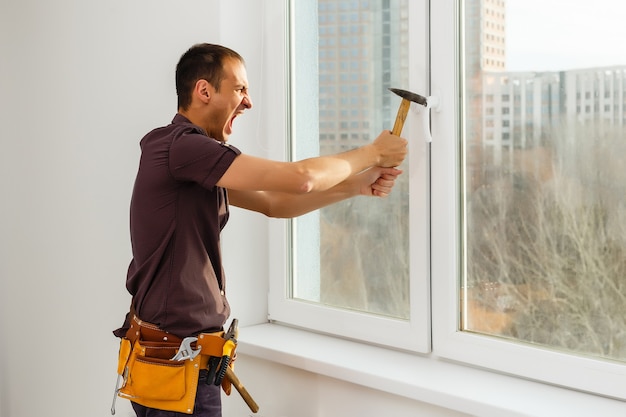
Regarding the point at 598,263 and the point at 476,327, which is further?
the point at 476,327

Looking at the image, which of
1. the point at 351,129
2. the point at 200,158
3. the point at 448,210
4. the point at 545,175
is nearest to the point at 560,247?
the point at 545,175

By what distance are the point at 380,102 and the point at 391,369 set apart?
0.70m

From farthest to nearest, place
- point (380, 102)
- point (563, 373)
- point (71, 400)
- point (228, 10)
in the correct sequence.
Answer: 1. point (71, 400)
2. point (228, 10)
3. point (380, 102)
4. point (563, 373)

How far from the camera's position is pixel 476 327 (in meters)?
1.87

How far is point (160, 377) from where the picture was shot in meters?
1.74

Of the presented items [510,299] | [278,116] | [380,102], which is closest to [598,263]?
[510,299]

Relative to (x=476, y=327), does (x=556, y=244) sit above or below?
above

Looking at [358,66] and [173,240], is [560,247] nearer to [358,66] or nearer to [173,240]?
[358,66]

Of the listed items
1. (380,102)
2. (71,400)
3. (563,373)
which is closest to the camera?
(563,373)

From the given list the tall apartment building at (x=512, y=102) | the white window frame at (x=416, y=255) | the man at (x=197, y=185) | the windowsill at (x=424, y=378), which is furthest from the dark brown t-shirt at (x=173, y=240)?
the tall apartment building at (x=512, y=102)

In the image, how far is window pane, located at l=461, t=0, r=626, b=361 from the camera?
1.60 meters

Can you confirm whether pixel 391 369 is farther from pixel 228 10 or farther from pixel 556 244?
pixel 228 10

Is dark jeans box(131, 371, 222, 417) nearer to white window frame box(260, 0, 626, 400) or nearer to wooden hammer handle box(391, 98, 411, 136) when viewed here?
white window frame box(260, 0, 626, 400)

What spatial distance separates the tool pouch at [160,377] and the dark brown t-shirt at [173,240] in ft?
0.20
